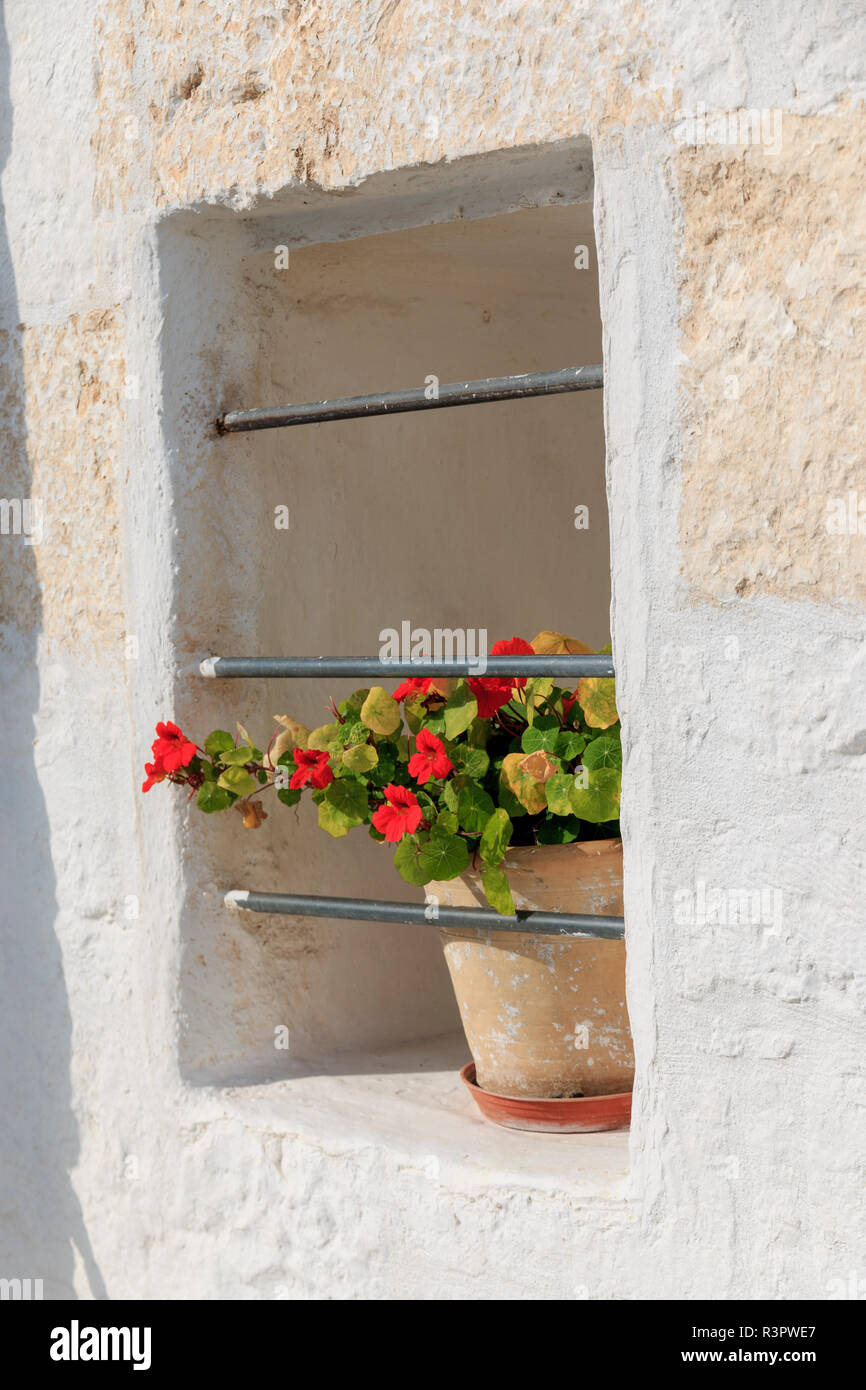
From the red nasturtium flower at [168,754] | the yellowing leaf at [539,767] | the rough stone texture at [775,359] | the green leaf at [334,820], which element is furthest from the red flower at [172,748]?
the rough stone texture at [775,359]

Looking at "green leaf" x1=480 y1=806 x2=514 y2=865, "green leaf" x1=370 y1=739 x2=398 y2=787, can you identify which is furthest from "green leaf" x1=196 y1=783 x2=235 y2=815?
"green leaf" x1=480 y1=806 x2=514 y2=865

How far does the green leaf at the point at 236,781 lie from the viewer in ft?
7.19

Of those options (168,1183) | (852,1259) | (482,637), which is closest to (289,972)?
(168,1183)

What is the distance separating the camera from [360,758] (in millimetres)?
2094

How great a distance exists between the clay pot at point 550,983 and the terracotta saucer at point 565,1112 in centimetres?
2

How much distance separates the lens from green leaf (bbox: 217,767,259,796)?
2.19 meters

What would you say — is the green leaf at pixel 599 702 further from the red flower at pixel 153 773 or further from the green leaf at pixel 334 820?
the red flower at pixel 153 773

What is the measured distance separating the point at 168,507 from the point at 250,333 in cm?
33

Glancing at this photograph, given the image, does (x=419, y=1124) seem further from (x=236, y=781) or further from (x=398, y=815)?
(x=236, y=781)

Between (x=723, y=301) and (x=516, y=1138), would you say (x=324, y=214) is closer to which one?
(x=723, y=301)

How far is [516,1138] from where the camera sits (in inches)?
81.4

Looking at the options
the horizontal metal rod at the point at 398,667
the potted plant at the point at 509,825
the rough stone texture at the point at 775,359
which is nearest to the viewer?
the rough stone texture at the point at 775,359

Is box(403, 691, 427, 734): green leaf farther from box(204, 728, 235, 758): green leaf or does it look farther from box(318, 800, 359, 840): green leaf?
box(204, 728, 235, 758): green leaf

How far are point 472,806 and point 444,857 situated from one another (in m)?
0.08
